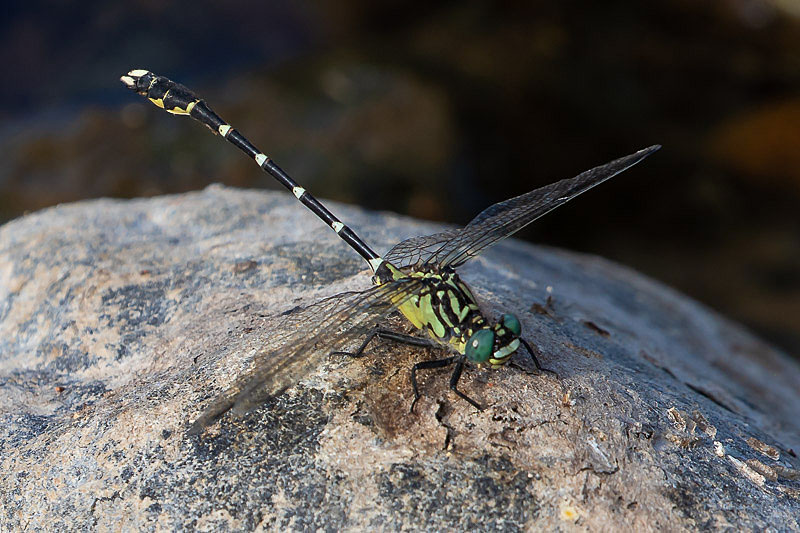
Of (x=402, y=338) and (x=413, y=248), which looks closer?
(x=402, y=338)

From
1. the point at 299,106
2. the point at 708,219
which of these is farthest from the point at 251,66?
the point at 708,219

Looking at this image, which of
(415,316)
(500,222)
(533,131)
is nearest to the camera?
(415,316)

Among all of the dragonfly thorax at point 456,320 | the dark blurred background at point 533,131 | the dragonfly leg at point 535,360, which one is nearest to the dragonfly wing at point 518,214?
the dragonfly thorax at point 456,320

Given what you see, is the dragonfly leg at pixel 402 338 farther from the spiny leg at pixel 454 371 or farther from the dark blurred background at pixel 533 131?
the dark blurred background at pixel 533 131

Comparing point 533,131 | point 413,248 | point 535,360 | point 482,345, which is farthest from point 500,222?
point 533,131

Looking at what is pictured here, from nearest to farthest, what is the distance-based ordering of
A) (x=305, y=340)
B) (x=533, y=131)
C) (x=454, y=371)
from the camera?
(x=305, y=340), (x=454, y=371), (x=533, y=131)

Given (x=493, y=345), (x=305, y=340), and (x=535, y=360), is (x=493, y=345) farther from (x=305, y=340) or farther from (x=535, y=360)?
(x=305, y=340)

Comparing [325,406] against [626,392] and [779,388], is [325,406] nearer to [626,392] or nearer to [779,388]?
[626,392]
